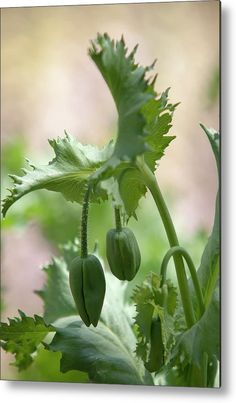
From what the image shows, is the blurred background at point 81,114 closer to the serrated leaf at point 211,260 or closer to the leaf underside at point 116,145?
the serrated leaf at point 211,260

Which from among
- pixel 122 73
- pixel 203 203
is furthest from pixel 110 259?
pixel 203 203

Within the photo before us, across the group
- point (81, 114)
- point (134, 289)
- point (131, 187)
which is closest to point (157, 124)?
point (131, 187)

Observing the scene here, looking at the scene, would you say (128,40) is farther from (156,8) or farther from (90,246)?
(90,246)

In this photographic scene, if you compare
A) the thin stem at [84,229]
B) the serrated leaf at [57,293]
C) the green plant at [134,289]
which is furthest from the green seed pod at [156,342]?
the serrated leaf at [57,293]

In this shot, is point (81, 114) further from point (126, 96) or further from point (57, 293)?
point (126, 96)

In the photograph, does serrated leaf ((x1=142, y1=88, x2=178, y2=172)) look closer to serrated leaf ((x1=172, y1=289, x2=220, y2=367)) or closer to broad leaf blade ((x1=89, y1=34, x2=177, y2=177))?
broad leaf blade ((x1=89, y1=34, x2=177, y2=177))

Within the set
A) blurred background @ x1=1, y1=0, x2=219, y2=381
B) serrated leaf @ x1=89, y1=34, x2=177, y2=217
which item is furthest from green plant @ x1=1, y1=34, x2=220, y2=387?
blurred background @ x1=1, y1=0, x2=219, y2=381
